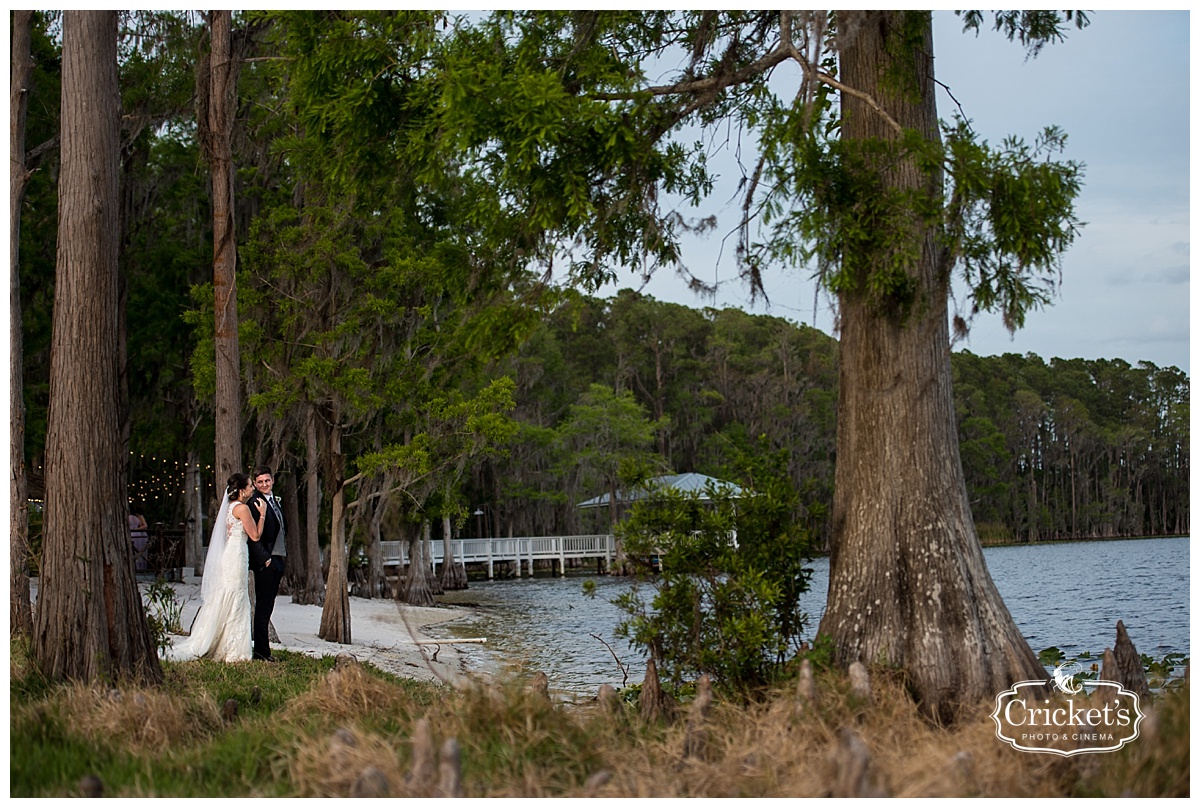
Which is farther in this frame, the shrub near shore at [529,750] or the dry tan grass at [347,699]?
the dry tan grass at [347,699]

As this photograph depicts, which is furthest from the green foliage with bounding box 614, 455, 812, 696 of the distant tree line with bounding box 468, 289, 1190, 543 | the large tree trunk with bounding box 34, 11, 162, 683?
the distant tree line with bounding box 468, 289, 1190, 543

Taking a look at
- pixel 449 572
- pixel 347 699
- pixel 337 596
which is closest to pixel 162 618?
pixel 337 596

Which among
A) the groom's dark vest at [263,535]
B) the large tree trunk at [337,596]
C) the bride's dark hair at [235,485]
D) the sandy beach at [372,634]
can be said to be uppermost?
the bride's dark hair at [235,485]

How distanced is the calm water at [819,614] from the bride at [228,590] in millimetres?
2519

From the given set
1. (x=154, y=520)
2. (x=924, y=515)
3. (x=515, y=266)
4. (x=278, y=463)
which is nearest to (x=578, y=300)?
(x=515, y=266)

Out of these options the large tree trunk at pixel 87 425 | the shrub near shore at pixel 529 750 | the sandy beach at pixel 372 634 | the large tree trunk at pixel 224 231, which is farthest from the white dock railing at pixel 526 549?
the shrub near shore at pixel 529 750

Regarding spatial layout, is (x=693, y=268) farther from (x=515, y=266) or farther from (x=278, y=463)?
(x=278, y=463)

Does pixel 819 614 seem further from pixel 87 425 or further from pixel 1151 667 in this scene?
pixel 87 425

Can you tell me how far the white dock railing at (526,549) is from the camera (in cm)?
4009

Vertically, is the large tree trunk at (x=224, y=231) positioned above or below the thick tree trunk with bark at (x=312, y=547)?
above

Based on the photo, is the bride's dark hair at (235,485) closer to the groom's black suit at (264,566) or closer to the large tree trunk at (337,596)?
the groom's black suit at (264,566)

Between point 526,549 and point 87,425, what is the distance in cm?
3622

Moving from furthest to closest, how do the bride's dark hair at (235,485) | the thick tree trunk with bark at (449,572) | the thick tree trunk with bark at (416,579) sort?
the thick tree trunk with bark at (449,572) < the thick tree trunk with bark at (416,579) < the bride's dark hair at (235,485)

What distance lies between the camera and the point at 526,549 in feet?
143
